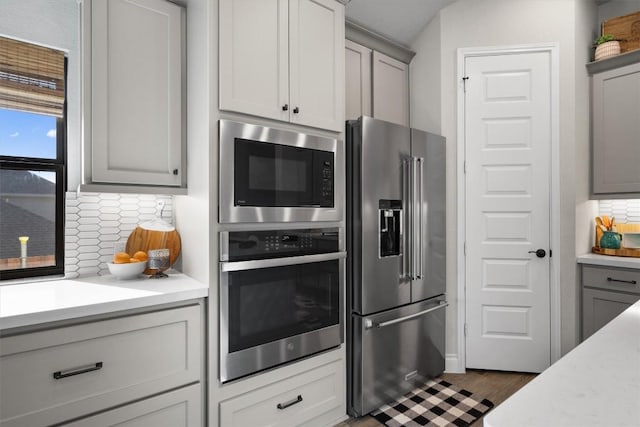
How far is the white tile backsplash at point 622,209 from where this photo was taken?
2941 millimetres

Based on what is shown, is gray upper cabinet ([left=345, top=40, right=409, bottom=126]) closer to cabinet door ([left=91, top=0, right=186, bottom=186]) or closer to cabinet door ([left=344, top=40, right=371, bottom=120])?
cabinet door ([left=344, top=40, right=371, bottom=120])

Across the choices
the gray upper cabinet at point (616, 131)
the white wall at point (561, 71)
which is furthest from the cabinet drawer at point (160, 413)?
the gray upper cabinet at point (616, 131)

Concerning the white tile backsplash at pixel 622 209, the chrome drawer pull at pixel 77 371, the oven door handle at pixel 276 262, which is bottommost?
the chrome drawer pull at pixel 77 371

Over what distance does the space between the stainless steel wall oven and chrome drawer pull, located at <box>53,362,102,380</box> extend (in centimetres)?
49

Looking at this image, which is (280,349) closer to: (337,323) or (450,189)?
(337,323)

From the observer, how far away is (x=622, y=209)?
3.00 m

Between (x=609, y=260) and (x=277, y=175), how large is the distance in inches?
96.1

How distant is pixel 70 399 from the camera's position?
1.38m

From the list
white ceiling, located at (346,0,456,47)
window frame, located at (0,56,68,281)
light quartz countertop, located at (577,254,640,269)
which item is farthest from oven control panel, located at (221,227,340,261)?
light quartz countertop, located at (577,254,640,269)

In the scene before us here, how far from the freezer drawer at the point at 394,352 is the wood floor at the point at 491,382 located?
167 mm

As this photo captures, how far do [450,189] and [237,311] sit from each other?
1.94 m

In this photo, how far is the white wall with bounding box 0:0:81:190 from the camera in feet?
6.03

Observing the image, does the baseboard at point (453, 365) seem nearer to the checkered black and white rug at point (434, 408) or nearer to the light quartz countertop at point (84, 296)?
the checkered black and white rug at point (434, 408)

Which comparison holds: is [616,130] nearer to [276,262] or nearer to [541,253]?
[541,253]
